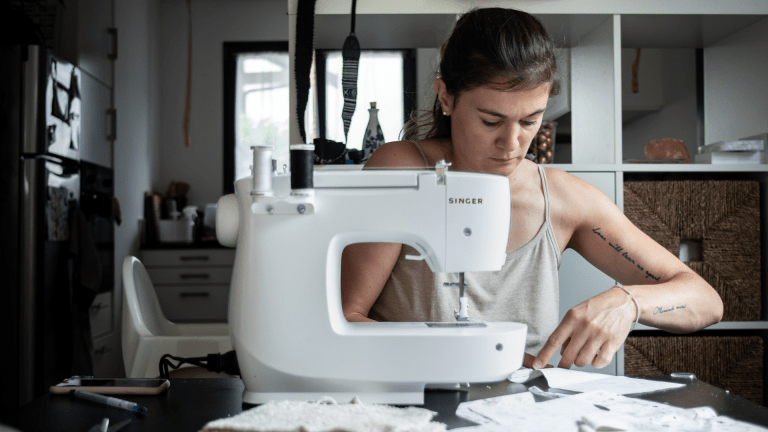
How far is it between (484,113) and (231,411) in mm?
713

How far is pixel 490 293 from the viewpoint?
1.25 metres

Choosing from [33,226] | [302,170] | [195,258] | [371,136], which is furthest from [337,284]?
[195,258]

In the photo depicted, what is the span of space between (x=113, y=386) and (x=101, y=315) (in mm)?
2574

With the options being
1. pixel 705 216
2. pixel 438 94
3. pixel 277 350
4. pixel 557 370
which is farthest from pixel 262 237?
pixel 705 216

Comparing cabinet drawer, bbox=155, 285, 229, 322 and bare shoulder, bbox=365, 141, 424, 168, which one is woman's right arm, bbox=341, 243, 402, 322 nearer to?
bare shoulder, bbox=365, 141, 424, 168

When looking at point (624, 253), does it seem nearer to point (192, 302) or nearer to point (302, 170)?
point (302, 170)

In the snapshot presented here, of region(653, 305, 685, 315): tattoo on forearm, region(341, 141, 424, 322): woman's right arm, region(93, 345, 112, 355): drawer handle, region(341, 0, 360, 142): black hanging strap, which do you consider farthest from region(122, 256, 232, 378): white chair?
region(93, 345, 112, 355): drawer handle

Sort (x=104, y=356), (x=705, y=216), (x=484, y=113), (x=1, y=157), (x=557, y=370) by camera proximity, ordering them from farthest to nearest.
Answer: (x=104, y=356) → (x=1, y=157) → (x=705, y=216) → (x=484, y=113) → (x=557, y=370)

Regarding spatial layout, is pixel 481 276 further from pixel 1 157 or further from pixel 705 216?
pixel 1 157

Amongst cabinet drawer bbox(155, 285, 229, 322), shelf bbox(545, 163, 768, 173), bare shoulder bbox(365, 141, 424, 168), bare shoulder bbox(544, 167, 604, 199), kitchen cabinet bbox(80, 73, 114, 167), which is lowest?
cabinet drawer bbox(155, 285, 229, 322)

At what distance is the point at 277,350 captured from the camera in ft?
2.56

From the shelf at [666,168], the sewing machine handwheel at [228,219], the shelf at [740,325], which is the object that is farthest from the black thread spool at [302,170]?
the shelf at [740,325]

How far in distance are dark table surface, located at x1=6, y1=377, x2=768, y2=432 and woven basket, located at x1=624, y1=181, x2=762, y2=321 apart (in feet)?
3.31

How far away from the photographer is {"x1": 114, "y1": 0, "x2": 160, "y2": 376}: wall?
3566mm
